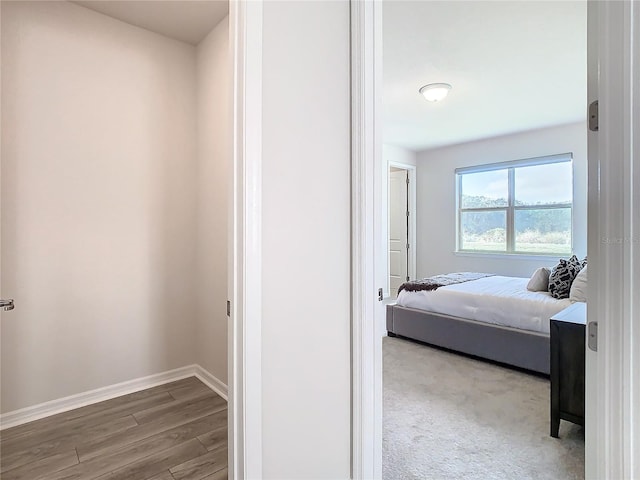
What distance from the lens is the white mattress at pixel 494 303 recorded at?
2.88 meters

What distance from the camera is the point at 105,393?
248cm

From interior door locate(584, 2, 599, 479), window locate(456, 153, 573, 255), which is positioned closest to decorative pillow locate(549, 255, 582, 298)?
window locate(456, 153, 573, 255)

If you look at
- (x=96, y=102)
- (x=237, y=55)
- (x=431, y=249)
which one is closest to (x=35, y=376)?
(x=96, y=102)

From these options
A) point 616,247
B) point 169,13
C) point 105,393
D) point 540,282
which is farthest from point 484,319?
point 169,13

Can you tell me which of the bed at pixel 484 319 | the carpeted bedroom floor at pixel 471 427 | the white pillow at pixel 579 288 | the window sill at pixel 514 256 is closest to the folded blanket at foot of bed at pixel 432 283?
the bed at pixel 484 319

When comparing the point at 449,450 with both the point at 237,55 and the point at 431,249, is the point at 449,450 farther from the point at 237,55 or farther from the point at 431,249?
the point at 431,249

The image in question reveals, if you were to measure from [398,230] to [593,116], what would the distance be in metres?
5.98

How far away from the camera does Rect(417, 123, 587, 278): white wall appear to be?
4.73 m

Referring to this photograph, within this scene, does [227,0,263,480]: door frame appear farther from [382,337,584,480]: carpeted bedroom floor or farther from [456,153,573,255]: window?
[456,153,573,255]: window

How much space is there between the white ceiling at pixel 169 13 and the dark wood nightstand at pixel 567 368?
2852 millimetres

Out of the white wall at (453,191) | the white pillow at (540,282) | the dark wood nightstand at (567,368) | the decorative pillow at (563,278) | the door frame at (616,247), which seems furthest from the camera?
the white wall at (453,191)

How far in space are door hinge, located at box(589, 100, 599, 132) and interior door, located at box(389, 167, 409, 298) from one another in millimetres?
5802

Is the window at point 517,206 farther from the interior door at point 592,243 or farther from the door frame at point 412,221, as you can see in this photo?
the interior door at point 592,243

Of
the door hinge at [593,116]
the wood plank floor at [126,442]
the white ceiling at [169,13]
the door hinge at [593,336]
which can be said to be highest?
the white ceiling at [169,13]
